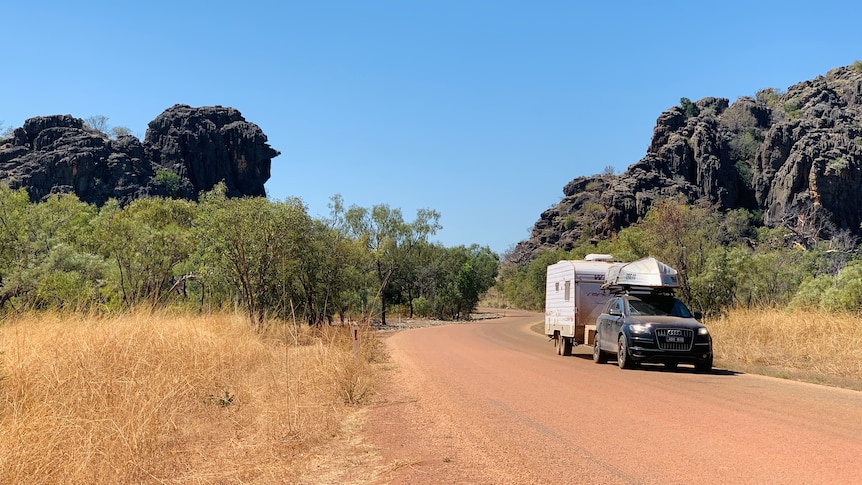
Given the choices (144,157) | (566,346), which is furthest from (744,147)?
(144,157)

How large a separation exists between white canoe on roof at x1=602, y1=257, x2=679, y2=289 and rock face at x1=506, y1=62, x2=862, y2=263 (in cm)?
6775

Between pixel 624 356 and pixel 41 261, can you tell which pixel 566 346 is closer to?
pixel 624 356

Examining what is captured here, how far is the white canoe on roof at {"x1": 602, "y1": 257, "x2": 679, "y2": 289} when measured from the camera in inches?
672

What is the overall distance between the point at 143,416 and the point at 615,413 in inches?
250

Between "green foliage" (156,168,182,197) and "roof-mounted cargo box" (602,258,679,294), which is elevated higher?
"green foliage" (156,168,182,197)

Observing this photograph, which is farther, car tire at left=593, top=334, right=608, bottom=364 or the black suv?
car tire at left=593, top=334, right=608, bottom=364

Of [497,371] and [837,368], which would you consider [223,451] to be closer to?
[497,371]

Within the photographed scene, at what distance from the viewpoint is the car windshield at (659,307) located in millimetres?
16259

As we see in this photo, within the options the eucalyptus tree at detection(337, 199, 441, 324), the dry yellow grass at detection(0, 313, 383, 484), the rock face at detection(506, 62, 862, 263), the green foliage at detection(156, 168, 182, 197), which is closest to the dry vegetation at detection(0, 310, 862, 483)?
the dry yellow grass at detection(0, 313, 383, 484)

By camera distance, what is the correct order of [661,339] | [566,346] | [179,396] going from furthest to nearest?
1. [566,346]
2. [661,339]
3. [179,396]

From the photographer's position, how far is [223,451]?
682 cm

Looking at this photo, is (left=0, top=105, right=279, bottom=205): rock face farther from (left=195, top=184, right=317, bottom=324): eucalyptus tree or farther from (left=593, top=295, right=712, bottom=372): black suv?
(left=593, top=295, right=712, bottom=372): black suv

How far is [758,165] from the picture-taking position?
102m

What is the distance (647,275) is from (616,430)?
10.6 meters
